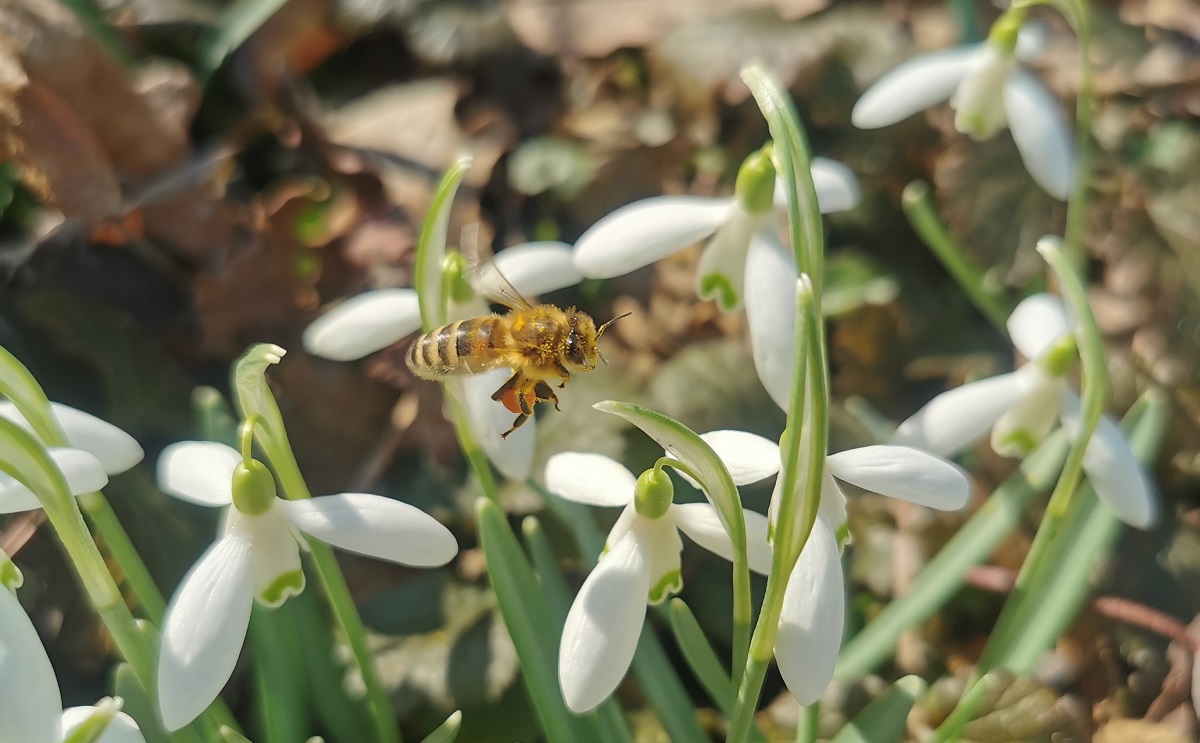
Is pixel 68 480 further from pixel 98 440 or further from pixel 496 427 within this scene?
pixel 496 427

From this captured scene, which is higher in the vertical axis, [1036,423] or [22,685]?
[22,685]

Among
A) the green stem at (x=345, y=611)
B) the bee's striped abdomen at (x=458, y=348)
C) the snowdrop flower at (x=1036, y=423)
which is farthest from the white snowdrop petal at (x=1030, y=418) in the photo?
the green stem at (x=345, y=611)

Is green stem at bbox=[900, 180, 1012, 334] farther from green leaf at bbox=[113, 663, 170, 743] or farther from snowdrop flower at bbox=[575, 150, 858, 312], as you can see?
green leaf at bbox=[113, 663, 170, 743]

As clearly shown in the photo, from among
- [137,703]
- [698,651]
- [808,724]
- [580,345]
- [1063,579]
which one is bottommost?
[1063,579]

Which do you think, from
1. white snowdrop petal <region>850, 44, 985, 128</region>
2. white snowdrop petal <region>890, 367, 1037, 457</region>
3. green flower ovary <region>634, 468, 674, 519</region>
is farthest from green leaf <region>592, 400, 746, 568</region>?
white snowdrop petal <region>850, 44, 985, 128</region>

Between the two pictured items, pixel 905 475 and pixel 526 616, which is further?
pixel 526 616

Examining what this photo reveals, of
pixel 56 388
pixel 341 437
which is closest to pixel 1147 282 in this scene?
pixel 341 437

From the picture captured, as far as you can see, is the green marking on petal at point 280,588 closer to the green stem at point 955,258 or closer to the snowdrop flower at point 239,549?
the snowdrop flower at point 239,549

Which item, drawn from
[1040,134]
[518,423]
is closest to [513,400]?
[518,423]
